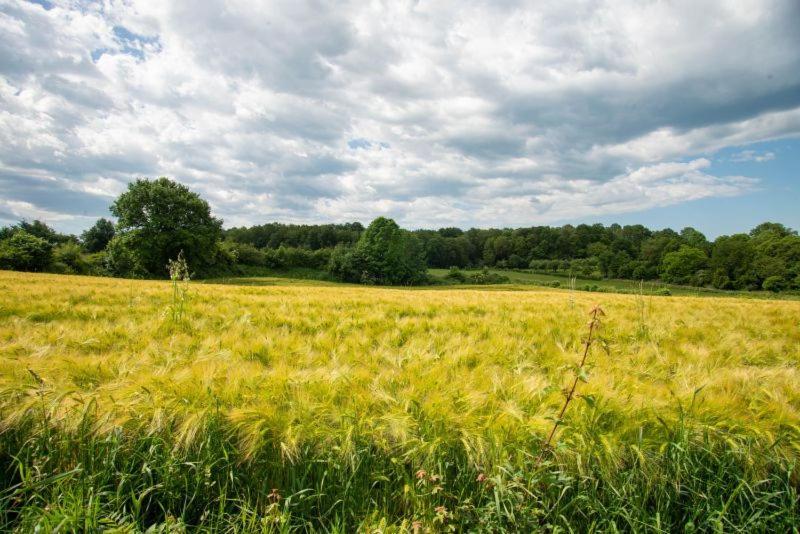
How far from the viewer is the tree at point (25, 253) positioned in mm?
43125

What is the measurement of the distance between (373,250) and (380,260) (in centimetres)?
247

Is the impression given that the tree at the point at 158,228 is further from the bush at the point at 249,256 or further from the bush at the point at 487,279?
the bush at the point at 487,279

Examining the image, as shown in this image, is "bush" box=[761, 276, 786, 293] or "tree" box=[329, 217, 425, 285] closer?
"bush" box=[761, 276, 786, 293]

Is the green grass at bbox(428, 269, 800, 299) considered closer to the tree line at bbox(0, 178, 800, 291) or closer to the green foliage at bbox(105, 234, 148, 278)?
the tree line at bbox(0, 178, 800, 291)

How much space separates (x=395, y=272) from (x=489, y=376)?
220 ft

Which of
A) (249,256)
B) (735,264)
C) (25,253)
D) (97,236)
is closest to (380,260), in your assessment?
(249,256)

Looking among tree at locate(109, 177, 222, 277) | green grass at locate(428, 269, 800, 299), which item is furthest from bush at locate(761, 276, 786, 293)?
tree at locate(109, 177, 222, 277)

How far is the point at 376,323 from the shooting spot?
5648 mm

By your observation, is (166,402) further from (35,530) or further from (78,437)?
(35,530)

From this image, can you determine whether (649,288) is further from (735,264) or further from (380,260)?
(735,264)

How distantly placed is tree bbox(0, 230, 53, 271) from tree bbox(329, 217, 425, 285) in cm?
4316

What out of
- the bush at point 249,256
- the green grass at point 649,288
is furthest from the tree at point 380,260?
the bush at point 249,256

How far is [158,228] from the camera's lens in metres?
44.8

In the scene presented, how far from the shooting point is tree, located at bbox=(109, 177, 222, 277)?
141ft
